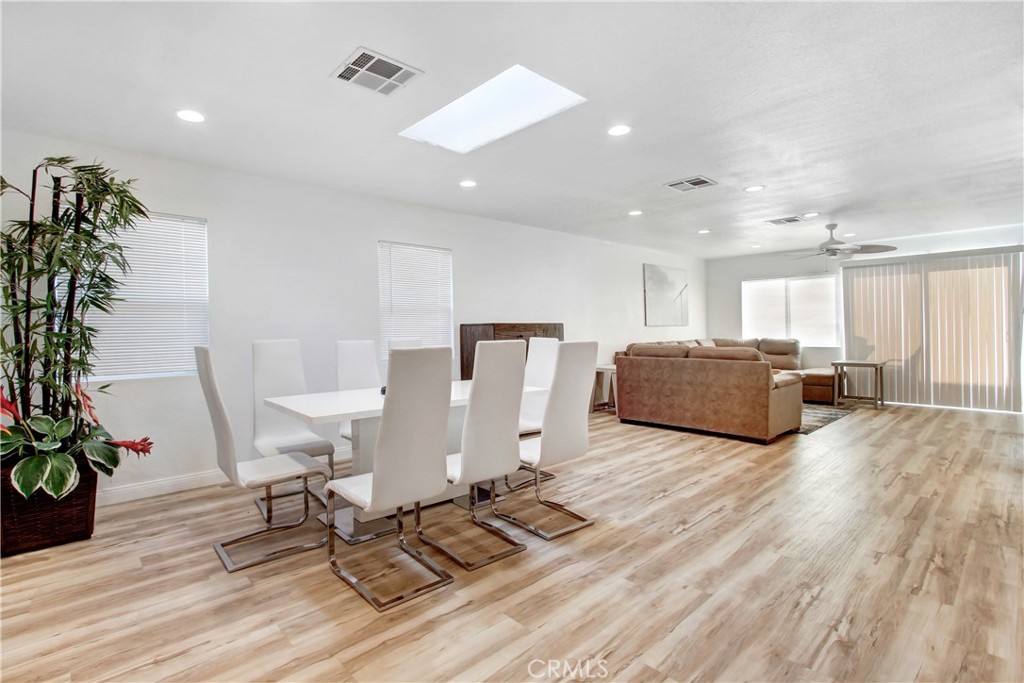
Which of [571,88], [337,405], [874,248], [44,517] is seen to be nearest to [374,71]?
[571,88]

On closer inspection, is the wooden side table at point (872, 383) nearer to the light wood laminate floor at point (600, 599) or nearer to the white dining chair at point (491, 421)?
the light wood laminate floor at point (600, 599)

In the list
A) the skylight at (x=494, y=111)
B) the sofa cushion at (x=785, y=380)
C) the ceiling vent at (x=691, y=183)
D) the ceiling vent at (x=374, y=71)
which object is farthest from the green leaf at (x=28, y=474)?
the sofa cushion at (x=785, y=380)

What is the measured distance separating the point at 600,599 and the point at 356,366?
8.47ft

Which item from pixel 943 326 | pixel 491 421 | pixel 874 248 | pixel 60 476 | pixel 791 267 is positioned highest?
pixel 791 267

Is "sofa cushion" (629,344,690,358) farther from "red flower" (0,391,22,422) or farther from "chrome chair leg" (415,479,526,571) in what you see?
"red flower" (0,391,22,422)

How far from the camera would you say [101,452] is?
2.75 metres

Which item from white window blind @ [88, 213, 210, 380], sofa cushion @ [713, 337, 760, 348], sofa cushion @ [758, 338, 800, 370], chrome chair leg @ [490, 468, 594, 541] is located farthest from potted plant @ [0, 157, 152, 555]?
sofa cushion @ [758, 338, 800, 370]

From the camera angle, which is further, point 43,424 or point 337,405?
point 337,405

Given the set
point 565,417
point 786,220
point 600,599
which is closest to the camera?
point 600,599

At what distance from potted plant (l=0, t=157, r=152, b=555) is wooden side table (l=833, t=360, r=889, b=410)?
8.18 metres

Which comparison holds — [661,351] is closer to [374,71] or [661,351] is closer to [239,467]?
[374,71]

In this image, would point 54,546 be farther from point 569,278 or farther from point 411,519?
point 569,278

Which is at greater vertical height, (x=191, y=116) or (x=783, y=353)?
(x=191, y=116)

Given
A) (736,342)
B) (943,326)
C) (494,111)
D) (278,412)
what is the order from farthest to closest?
(736,342) → (943,326) → (278,412) → (494,111)
